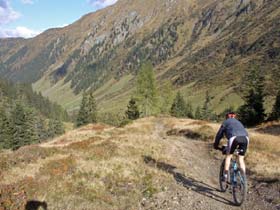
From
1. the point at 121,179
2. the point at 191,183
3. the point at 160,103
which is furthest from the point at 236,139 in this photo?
the point at 160,103

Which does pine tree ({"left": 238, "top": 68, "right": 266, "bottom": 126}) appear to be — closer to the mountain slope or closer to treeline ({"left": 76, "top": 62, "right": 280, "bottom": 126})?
treeline ({"left": 76, "top": 62, "right": 280, "bottom": 126})

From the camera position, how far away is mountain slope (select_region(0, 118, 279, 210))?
1383cm

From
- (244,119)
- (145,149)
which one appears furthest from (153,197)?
(244,119)

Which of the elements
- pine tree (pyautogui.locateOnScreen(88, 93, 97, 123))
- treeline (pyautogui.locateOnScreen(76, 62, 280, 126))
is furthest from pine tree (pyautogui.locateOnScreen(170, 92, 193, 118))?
pine tree (pyautogui.locateOnScreen(88, 93, 97, 123))

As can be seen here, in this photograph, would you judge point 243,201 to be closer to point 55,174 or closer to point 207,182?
point 207,182

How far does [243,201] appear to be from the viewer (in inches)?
539

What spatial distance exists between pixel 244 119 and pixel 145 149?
52.0m

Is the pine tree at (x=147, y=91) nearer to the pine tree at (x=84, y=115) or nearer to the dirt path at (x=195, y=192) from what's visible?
the pine tree at (x=84, y=115)

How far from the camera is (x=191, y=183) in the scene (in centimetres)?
1728

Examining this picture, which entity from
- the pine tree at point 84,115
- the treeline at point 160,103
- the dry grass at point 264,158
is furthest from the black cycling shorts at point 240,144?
the pine tree at point 84,115

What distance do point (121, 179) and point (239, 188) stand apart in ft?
17.8

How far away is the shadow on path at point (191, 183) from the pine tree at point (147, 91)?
205 ft

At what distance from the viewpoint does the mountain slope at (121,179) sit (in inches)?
544

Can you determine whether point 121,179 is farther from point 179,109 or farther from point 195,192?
point 179,109
